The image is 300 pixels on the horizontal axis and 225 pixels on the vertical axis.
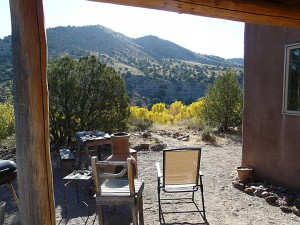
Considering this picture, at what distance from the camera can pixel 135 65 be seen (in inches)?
1662

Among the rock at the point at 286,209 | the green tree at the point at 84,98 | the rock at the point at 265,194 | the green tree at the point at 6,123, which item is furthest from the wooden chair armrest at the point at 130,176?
the green tree at the point at 6,123

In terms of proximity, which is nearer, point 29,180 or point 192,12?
point 29,180

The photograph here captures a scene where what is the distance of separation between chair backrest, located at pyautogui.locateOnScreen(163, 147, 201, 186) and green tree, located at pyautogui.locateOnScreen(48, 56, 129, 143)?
4682mm

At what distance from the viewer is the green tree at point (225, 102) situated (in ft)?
36.2

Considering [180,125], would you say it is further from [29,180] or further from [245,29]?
[29,180]

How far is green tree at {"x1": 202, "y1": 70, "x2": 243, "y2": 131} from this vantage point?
11047 mm

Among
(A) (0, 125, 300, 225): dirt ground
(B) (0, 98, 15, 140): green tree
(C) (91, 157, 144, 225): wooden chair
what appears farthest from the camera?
(B) (0, 98, 15, 140): green tree

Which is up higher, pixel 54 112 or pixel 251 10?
pixel 251 10

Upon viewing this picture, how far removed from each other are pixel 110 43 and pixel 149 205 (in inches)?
1812

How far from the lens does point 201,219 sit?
4.04 m

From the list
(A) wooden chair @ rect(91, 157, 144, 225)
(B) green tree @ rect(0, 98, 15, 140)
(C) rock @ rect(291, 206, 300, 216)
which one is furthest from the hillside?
(C) rock @ rect(291, 206, 300, 216)

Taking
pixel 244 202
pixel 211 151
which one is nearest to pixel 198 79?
pixel 211 151

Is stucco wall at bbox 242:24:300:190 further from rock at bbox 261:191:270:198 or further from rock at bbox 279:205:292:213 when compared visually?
rock at bbox 279:205:292:213

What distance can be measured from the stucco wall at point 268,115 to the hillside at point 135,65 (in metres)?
20.7
